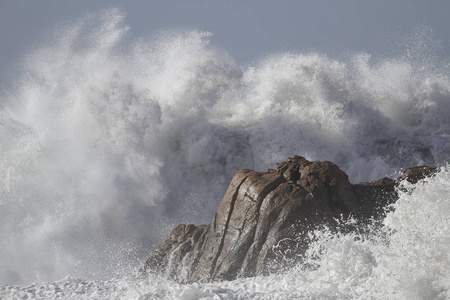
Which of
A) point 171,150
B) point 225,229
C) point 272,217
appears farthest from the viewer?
point 171,150

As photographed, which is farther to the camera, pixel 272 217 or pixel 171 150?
pixel 171 150

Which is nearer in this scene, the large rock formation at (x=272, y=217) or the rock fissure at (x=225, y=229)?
the large rock formation at (x=272, y=217)

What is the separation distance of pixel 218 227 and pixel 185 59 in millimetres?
10183

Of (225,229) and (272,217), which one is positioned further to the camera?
(225,229)

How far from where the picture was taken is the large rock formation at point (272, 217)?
7.62 metres

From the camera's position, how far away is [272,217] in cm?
784

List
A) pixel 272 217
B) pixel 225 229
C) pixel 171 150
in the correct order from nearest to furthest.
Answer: pixel 272 217, pixel 225 229, pixel 171 150

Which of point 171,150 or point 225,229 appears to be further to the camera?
point 171,150

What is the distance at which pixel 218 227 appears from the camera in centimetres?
832

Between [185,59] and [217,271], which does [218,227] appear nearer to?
[217,271]

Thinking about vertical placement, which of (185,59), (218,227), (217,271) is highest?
(185,59)

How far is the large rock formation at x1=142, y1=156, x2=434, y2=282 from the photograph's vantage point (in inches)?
300

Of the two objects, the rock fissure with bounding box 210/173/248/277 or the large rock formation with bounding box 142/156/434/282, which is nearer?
the large rock formation with bounding box 142/156/434/282

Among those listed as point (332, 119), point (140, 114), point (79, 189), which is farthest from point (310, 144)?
point (79, 189)
